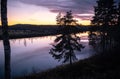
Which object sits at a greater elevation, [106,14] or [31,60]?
[106,14]

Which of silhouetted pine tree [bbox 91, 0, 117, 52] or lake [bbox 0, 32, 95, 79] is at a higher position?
silhouetted pine tree [bbox 91, 0, 117, 52]

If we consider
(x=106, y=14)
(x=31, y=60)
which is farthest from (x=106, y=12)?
(x=31, y=60)

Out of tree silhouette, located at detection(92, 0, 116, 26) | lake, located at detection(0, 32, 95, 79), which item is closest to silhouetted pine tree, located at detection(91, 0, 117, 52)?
tree silhouette, located at detection(92, 0, 116, 26)

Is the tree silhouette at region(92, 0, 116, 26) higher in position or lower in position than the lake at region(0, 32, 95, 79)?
higher

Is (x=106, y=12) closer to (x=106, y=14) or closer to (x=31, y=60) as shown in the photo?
(x=106, y=14)

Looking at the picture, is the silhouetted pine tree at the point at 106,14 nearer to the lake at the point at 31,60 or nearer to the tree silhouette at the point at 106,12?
the tree silhouette at the point at 106,12

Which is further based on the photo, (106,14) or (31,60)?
A: (31,60)

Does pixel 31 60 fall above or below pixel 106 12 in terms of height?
below

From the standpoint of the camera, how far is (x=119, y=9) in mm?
52312

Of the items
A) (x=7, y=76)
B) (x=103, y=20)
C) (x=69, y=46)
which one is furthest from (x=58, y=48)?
(x=7, y=76)

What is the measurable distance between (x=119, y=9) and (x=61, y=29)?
2046 cm

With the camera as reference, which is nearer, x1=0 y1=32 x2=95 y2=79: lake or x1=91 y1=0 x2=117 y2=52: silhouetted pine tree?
x1=0 y1=32 x2=95 y2=79: lake

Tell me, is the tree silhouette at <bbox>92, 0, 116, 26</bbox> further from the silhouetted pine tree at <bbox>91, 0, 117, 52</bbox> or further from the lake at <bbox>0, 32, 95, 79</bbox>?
the lake at <bbox>0, 32, 95, 79</bbox>

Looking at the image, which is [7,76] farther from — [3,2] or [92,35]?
[92,35]
